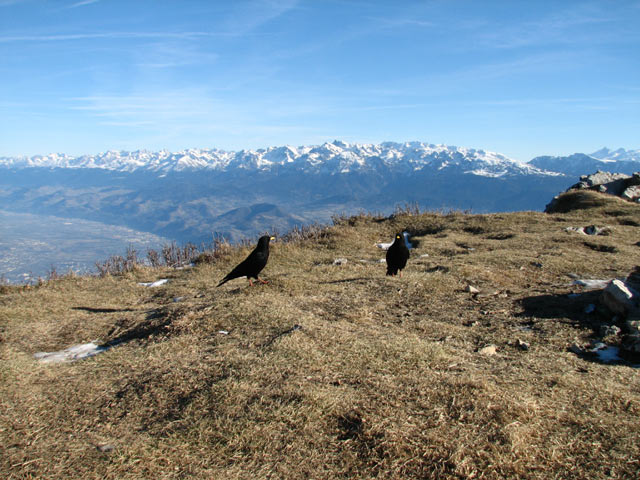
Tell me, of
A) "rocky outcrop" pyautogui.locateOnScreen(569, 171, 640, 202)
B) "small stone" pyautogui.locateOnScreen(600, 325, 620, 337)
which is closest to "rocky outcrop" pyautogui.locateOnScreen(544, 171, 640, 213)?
"rocky outcrop" pyautogui.locateOnScreen(569, 171, 640, 202)

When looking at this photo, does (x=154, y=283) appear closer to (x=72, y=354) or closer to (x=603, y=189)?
(x=72, y=354)

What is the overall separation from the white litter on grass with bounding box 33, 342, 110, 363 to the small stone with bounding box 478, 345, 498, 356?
5516 millimetres

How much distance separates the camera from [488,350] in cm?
553

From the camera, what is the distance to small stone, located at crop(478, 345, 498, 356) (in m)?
5.47

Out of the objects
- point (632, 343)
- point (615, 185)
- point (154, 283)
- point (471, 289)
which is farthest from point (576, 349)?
point (615, 185)

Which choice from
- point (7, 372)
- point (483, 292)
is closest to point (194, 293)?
point (7, 372)

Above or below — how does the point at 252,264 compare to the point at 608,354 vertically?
above

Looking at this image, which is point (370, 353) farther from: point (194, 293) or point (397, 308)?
point (194, 293)

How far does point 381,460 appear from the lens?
127 inches

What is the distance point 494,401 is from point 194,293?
25.4ft

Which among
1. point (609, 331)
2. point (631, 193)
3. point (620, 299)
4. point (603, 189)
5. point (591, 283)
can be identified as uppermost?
point (603, 189)

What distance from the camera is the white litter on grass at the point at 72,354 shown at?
5.93 metres

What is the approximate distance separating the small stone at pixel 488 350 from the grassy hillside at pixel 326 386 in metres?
0.05

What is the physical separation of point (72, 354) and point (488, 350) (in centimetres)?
610
